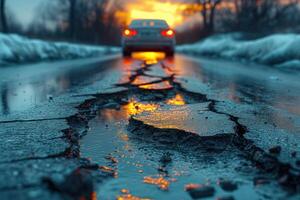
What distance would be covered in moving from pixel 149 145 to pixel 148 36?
10375 millimetres

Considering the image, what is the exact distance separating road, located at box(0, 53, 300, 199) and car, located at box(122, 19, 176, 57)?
809 cm

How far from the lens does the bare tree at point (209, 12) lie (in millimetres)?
36531

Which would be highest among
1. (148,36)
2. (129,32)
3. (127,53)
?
(129,32)

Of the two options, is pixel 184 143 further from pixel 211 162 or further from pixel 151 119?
pixel 151 119

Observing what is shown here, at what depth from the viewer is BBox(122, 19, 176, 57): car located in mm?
12781

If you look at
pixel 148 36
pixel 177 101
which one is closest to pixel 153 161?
pixel 177 101

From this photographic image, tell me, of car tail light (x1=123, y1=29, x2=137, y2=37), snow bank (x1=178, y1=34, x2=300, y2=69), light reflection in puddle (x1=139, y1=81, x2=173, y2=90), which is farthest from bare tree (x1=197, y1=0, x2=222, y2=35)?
light reflection in puddle (x1=139, y1=81, x2=173, y2=90)

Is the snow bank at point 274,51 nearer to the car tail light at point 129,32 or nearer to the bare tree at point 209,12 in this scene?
the car tail light at point 129,32

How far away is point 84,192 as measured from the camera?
5.72 feet

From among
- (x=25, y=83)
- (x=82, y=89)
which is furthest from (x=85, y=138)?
(x=25, y=83)

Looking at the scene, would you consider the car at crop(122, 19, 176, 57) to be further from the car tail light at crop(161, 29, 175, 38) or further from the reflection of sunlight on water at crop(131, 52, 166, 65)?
the reflection of sunlight on water at crop(131, 52, 166, 65)

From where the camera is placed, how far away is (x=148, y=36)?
41.9 feet

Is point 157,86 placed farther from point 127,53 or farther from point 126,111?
point 127,53

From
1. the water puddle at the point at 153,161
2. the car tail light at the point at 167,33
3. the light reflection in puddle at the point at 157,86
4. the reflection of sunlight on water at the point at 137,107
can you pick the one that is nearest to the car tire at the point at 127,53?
the car tail light at the point at 167,33
